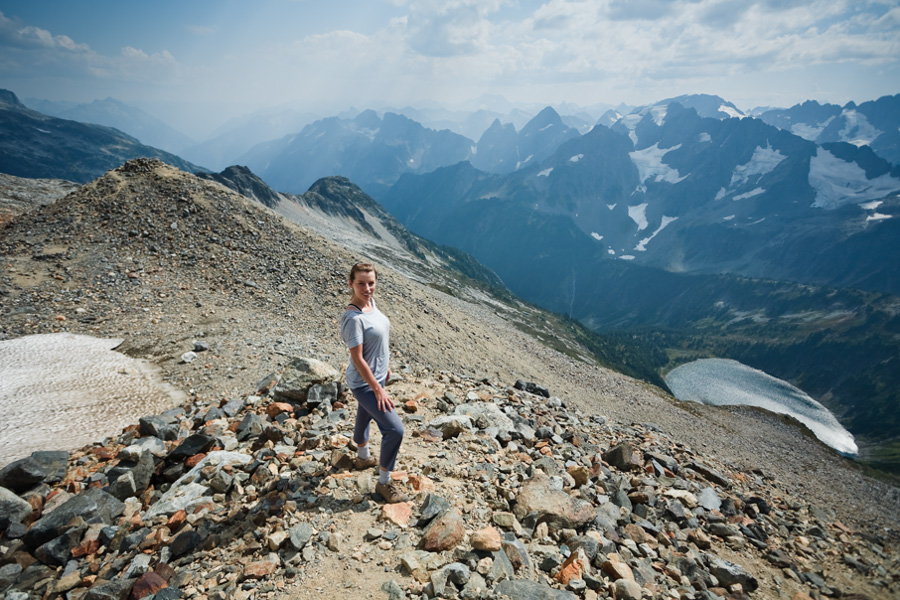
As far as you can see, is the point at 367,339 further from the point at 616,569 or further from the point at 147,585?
the point at 616,569

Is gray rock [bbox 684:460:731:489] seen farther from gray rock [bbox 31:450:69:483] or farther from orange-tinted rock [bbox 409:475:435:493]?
gray rock [bbox 31:450:69:483]

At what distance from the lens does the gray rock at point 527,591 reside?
17.8 feet

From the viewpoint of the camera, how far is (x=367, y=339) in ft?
22.1

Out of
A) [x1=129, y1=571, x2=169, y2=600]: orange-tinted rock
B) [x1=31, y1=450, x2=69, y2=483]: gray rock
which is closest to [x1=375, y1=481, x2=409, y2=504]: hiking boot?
[x1=129, y1=571, x2=169, y2=600]: orange-tinted rock

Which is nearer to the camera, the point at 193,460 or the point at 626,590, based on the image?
the point at 626,590

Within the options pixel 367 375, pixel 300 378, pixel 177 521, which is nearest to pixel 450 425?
pixel 367 375

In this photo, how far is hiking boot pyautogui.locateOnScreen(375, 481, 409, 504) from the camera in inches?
270

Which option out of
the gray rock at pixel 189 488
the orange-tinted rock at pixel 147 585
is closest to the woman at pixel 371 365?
the orange-tinted rock at pixel 147 585

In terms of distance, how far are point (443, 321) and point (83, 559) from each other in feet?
95.1

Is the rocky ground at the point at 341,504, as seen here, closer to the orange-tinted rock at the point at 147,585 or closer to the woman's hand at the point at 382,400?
the orange-tinted rock at the point at 147,585

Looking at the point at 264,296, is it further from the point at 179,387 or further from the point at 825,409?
the point at 825,409

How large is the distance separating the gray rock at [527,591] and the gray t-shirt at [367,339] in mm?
3561

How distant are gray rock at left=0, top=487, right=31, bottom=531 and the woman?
6870mm

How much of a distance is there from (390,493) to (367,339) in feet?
8.85
